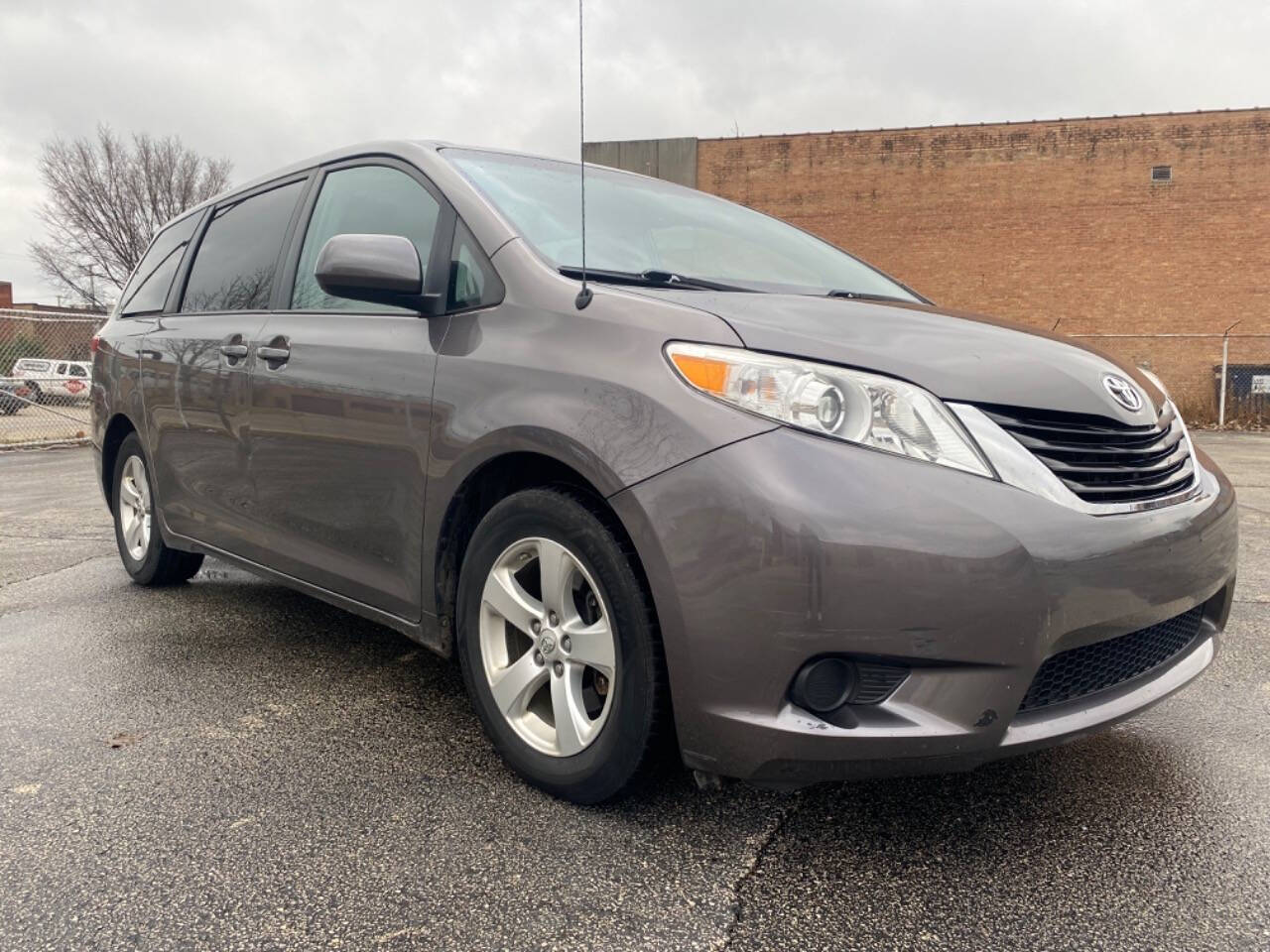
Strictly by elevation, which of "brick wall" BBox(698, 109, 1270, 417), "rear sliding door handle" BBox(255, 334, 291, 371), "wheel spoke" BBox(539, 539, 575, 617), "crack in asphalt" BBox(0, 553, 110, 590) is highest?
"brick wall" BBox(698, 109, 1270, 417)

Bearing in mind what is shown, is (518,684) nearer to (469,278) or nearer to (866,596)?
(866,596)

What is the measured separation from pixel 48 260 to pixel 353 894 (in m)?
38.8

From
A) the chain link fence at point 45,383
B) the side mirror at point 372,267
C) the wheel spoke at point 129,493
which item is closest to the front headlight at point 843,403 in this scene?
the side mirror at point 372,267

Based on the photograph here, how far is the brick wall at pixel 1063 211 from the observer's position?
24.5 metres

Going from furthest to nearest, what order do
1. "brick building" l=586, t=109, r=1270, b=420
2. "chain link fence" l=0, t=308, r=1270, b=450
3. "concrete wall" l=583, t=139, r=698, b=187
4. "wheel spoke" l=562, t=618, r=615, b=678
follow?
1. "concrete wall" l=583, t=139, r=698, b=187
2. "brick building" l=586, t=109, r=1270, b=420
3. "chain link fence" l=0, t=308, r=1270, b=450
4. "wheel spoke" l=562, t=618, r=615, b=678

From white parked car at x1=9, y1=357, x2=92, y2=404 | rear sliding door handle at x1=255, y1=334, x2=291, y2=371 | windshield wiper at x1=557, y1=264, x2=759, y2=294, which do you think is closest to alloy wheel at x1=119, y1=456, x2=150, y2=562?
rear sliding door handle at x1=255, y1=334, x2=291, y2=371

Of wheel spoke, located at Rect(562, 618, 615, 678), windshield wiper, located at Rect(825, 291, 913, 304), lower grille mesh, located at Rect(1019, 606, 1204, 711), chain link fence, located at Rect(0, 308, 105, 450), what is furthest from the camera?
chain link fence, located at Rect(0, 308, 105, 450)

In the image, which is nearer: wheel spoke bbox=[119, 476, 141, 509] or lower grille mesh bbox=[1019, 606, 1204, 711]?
lower grille mesh bbox=[1019, 606, 1204, 711]

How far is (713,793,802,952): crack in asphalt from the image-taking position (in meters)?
1.63

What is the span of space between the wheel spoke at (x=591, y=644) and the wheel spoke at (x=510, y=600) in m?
0.11

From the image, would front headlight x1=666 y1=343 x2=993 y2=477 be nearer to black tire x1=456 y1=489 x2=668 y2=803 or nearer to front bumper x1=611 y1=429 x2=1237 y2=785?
front bumper x1=611 y1=429 x2=1237 y2=785

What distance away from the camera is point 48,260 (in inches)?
1309

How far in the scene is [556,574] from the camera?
2.05 m

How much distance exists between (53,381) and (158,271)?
451 inches
